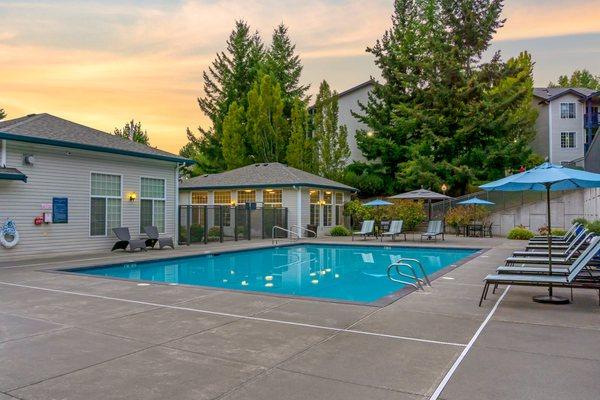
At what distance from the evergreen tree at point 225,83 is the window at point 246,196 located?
1534 cm

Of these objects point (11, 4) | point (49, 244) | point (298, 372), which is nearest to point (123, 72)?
point (11, 4)

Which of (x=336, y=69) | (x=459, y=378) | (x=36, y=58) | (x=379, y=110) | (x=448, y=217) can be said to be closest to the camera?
(x=459, y=378)

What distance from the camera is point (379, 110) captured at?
117 ft

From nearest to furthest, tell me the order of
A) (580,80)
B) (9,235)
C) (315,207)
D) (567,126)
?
(9,235) < (315,207) < (567,126) < (580,80)

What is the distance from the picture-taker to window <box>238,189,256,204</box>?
2560 centimetres

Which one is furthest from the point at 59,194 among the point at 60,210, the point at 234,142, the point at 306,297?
the point at 234,142

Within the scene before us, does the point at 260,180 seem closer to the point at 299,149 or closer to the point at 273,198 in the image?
the point at 273,198

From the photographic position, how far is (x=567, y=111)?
39.0m

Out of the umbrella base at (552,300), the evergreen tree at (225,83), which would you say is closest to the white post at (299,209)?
the umbrella base at (552,300)

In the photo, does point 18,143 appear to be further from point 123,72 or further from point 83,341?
point 83,341

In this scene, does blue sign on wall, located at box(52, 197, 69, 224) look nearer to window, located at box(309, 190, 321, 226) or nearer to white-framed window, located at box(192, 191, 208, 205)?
white-framed window, located at box(192, 191, 208, 205)

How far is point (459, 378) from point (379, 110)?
110 feet

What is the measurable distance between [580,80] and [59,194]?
6236cm

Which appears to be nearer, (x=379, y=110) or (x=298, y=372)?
(x=298, y=372)
